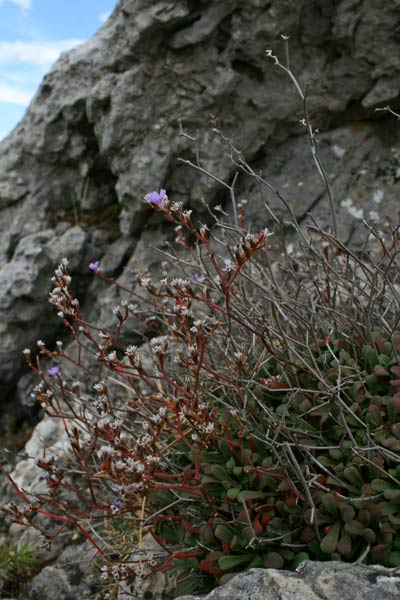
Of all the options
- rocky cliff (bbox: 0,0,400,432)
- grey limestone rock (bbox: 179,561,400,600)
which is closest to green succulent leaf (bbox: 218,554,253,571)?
grey limestone rock (bbox: 179,561,400,600)

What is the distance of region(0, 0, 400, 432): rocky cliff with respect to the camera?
4.11 meters

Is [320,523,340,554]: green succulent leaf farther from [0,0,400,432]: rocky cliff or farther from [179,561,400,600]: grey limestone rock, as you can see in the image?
[0,0,400,432]: rocky cliff

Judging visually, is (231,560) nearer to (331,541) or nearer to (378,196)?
(331,541)

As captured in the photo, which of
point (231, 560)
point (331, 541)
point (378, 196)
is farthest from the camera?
point (378, 196)

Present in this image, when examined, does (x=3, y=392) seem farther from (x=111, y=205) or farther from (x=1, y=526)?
(x=111, y=205)

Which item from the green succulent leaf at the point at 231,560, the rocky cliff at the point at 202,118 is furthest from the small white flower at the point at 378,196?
the green succulent leaf at the point at 231,560

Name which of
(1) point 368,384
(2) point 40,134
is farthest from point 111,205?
(1) point 368,384

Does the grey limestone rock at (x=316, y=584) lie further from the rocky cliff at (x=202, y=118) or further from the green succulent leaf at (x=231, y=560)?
the rocky cliff at (x=202, y=118)

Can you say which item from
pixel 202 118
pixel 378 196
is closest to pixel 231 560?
pixel 378 196

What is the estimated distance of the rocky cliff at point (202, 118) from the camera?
13.5 ft

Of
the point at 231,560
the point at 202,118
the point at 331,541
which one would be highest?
the point at 202,118

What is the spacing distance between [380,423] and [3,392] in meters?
3.47

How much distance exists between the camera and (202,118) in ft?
14.1

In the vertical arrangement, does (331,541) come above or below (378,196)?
below
